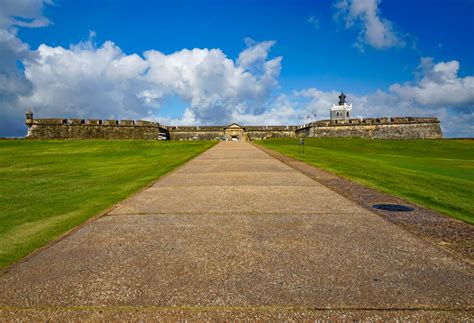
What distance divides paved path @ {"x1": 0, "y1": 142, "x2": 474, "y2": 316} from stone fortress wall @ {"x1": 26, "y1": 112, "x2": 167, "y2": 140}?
3944 cm

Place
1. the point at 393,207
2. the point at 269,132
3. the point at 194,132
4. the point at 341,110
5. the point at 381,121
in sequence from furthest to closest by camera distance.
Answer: the point at 341,110
the point at 269,132
the point at 194,132
the point at 381,121
the point at 393,207

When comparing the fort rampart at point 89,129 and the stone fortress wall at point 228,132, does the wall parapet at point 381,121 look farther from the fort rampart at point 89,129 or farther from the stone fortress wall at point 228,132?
the fort rampart at point 89,129

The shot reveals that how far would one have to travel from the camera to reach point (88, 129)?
40250 millimetres

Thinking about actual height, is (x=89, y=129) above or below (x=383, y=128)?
above

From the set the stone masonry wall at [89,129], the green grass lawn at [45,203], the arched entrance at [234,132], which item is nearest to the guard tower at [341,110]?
the arched entrance at [234,132]

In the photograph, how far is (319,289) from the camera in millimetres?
2760

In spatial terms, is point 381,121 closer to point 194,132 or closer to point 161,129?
point 194,132

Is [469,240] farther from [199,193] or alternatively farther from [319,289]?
[199,193]

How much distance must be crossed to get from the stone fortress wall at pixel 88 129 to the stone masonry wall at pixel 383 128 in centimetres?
2691

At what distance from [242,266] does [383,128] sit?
4511 cm

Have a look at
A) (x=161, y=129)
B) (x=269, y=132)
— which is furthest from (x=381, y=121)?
(x=161, y=129)

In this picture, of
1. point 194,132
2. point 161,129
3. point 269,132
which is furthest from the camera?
point 269,132

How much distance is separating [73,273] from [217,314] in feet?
5.92

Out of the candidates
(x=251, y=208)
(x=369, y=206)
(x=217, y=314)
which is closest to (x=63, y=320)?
(x=217, y=314)
